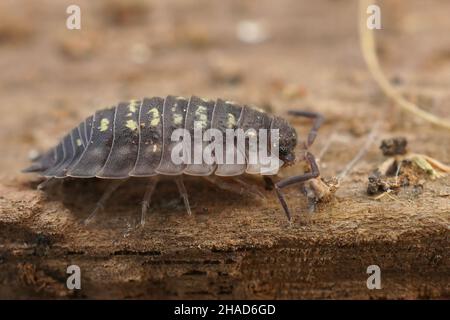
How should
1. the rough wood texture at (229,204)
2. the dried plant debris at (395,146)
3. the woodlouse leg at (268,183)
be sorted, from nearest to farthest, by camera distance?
the rough wood texture at (229,204), the woodlouse leg at (268,183), the dried plant debris at (395,146)

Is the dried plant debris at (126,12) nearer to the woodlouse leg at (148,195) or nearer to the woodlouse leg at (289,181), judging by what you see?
the woodlouse leg at (148,195)

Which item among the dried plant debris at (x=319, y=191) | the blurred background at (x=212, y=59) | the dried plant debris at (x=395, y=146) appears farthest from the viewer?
the blurred background at (x=212, y=59)

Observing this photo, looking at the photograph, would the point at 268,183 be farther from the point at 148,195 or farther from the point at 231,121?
the point at 148,195

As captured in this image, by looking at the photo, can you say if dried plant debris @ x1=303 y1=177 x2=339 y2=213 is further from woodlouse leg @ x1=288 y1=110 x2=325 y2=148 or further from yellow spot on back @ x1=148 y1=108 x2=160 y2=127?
yellow spot on back @ x1=148 y1=108 x2=160 y2=127

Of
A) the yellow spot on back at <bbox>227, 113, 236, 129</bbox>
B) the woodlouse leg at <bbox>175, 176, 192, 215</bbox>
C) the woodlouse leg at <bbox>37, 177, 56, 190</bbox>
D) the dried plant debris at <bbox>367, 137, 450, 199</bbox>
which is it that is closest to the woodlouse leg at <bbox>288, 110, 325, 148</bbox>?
the dried plant debris at <bbox>367, 137, 450, 199</bbox>

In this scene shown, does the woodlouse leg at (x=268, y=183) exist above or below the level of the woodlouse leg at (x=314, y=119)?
below

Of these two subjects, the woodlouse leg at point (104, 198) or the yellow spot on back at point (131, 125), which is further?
the woodlouse leg at point (104, 198)

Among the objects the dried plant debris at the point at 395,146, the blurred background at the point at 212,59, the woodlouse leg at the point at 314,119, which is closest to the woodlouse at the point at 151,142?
the woodlouse leg at the point at 314,119
